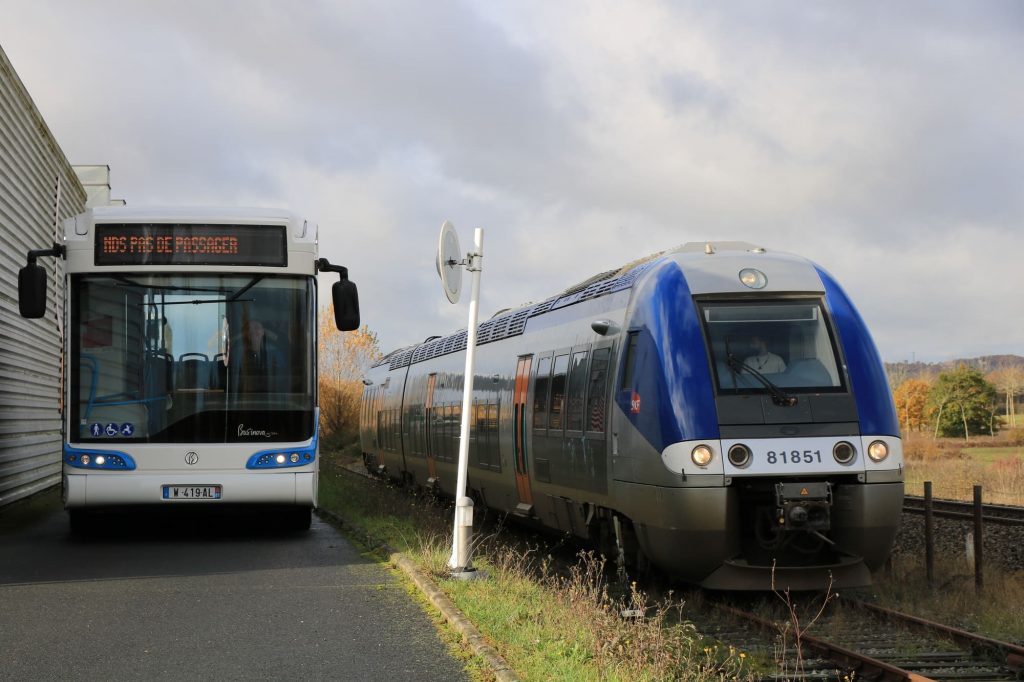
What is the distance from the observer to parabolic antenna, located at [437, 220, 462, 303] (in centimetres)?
1034

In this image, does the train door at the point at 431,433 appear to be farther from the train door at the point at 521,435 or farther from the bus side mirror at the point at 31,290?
the bus side mirror at the point at 31,290

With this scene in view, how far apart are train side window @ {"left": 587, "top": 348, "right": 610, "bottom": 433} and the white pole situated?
1164 millimetres

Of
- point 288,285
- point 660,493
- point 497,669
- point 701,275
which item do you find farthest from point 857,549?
point 288,285

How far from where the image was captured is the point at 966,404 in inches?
2559

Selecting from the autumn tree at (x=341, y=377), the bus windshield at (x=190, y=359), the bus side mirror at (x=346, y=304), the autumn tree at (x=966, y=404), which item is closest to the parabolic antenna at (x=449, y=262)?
the bus side mirror at (x=346, y=304)

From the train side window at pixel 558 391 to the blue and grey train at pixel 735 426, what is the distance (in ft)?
1.78

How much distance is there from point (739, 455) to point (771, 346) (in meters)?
1.10

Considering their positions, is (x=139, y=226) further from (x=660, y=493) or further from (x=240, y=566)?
(x=660, y=493)

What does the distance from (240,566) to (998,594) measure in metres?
7.11

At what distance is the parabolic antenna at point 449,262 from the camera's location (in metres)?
10.3

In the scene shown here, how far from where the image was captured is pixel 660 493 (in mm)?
9391

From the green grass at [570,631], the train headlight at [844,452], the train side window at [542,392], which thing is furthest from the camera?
the train side window at [542,392]

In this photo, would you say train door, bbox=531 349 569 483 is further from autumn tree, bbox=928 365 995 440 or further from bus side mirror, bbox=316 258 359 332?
autumn tree, bbox=928 365 995 440

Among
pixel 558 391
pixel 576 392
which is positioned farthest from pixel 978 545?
pixel 558 391
